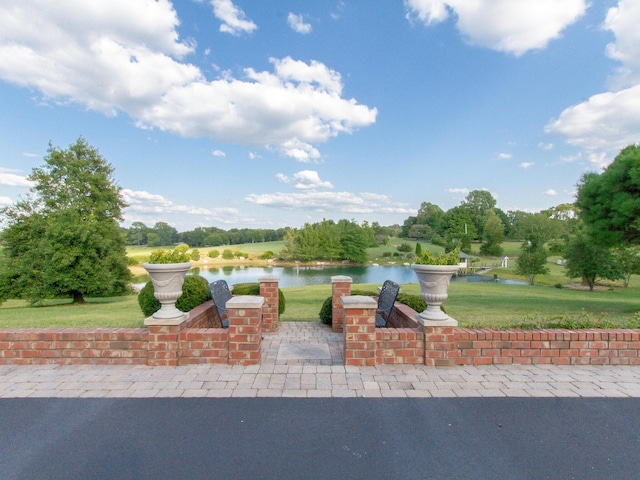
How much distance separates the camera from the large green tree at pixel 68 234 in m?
13.6

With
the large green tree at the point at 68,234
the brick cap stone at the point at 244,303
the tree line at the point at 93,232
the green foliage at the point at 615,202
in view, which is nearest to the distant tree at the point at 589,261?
the tree line at the point at 93,232

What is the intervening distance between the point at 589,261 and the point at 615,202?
15.6 m

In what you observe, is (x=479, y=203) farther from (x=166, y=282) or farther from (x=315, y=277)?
(x=166, y=282)

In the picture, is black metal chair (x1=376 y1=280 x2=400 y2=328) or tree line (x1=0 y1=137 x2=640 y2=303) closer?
black metal chair (x1=376 y1=280 x2=400 y2=328)

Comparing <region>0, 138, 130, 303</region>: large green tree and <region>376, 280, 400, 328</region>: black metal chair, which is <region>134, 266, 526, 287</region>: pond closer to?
<region>0, 138, 130, 303</region>: large green tree

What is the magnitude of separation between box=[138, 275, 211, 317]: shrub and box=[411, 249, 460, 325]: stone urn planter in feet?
11.4

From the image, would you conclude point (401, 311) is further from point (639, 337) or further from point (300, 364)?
point (639, 337)

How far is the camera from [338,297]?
18.9 feet

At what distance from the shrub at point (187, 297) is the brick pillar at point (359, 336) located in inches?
112

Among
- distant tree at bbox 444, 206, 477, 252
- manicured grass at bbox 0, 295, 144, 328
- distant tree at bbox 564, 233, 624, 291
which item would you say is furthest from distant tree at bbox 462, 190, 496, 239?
manicured grass at bbox 0, 295, 144, 328

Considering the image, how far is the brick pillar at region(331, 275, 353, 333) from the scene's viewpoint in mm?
5577

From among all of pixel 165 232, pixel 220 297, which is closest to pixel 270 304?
pixel 220 297

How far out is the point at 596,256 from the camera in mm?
20625

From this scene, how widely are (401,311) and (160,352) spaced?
3118 mm
